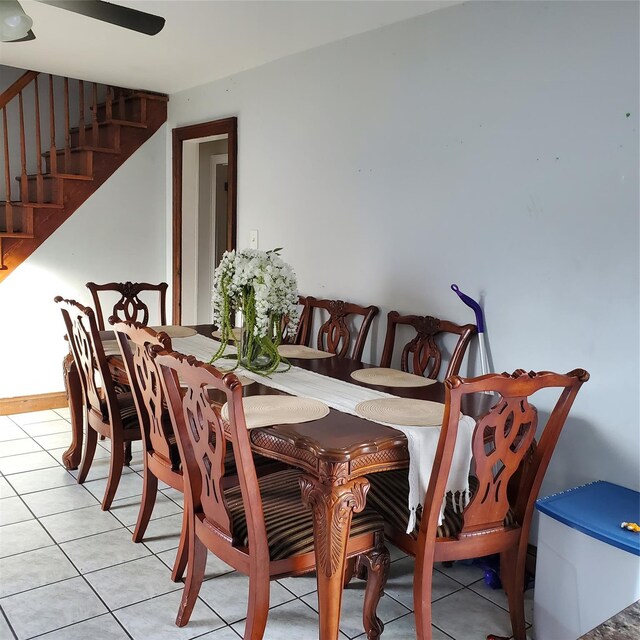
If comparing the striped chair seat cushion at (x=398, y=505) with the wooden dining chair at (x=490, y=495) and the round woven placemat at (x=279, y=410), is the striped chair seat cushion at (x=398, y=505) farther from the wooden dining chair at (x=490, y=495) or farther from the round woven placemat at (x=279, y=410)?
the round woven placemat at (x=279, y=410)

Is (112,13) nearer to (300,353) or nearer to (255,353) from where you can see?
(255,353)

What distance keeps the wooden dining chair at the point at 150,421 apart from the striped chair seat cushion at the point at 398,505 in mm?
758

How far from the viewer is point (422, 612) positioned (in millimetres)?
1953

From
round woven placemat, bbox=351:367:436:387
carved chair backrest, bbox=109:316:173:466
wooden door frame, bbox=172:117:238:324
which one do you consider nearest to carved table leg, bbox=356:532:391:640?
round woven placemat, bbox=351:367:436:387

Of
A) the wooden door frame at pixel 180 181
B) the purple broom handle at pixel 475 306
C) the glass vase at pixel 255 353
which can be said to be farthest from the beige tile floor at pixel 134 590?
the wooden door frame at pixel 180 181

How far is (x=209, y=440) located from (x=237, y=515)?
25cm

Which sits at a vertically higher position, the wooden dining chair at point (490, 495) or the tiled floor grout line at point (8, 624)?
the wooden dining chair at point (490, 495)

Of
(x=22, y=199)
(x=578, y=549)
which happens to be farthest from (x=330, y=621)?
(x=22, y=199)

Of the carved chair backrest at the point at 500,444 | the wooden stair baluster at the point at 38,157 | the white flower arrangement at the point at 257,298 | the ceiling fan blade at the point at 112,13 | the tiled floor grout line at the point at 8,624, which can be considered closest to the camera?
the carved chair backrest at the point at 500,444

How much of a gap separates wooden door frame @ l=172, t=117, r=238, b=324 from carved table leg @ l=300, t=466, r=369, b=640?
2.98 meters

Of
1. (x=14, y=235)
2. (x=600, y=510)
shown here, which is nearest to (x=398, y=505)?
(x=600, y=510)

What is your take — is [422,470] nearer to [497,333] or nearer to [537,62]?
[497,333]

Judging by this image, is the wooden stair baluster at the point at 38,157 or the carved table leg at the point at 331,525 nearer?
the carved table leg at the point at 331,525

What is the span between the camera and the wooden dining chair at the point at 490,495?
1.84m
